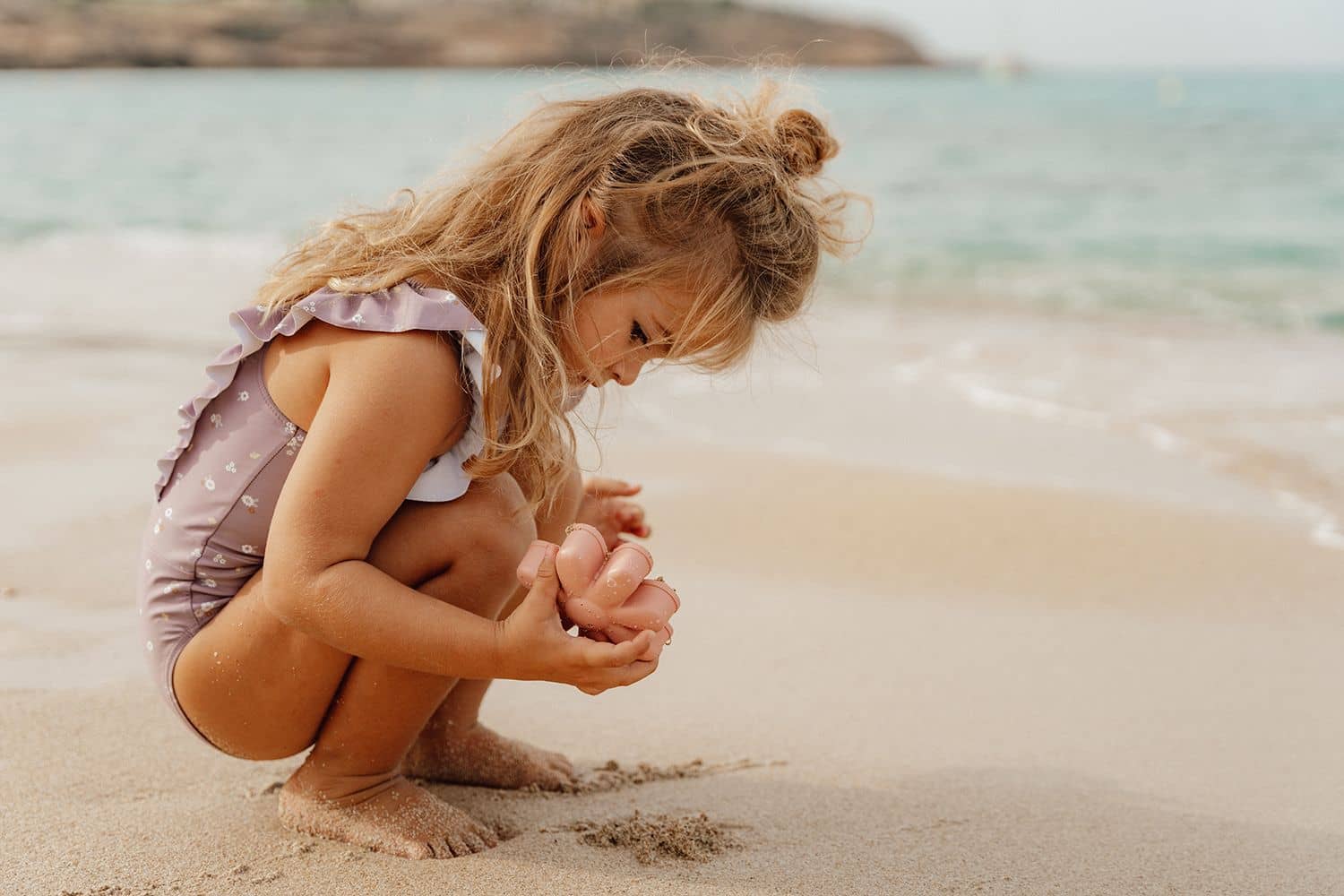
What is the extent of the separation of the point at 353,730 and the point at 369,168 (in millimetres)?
14254

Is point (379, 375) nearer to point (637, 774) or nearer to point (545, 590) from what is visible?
point (545, 590)

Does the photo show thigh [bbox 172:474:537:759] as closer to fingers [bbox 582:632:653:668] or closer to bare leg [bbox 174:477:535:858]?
bare leg [bbox 174:477:535:858]

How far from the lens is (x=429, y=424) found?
1.71m

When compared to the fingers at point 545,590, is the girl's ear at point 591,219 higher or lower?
higher

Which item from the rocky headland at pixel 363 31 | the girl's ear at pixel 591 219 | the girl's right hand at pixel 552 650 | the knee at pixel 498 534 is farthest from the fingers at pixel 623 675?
the rocky headland at pixel 363 31

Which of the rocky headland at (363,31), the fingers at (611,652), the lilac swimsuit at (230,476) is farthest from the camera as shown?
the rocky headland at (363,31)

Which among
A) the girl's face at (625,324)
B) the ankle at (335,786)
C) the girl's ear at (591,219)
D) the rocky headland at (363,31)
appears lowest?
the ankle at (335,786)

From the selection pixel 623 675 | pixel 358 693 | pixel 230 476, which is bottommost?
pixel 358 693

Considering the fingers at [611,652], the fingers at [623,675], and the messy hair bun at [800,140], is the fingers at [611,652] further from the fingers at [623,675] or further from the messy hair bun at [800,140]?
the messy hair bun at [800,140]

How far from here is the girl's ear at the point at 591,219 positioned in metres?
1.83

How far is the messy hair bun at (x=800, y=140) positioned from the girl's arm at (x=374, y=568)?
0.64 m

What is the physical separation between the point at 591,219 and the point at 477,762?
91cm

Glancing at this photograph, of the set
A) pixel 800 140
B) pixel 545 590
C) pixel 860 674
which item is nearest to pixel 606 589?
pixel 545 590

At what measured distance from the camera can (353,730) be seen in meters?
1.93
